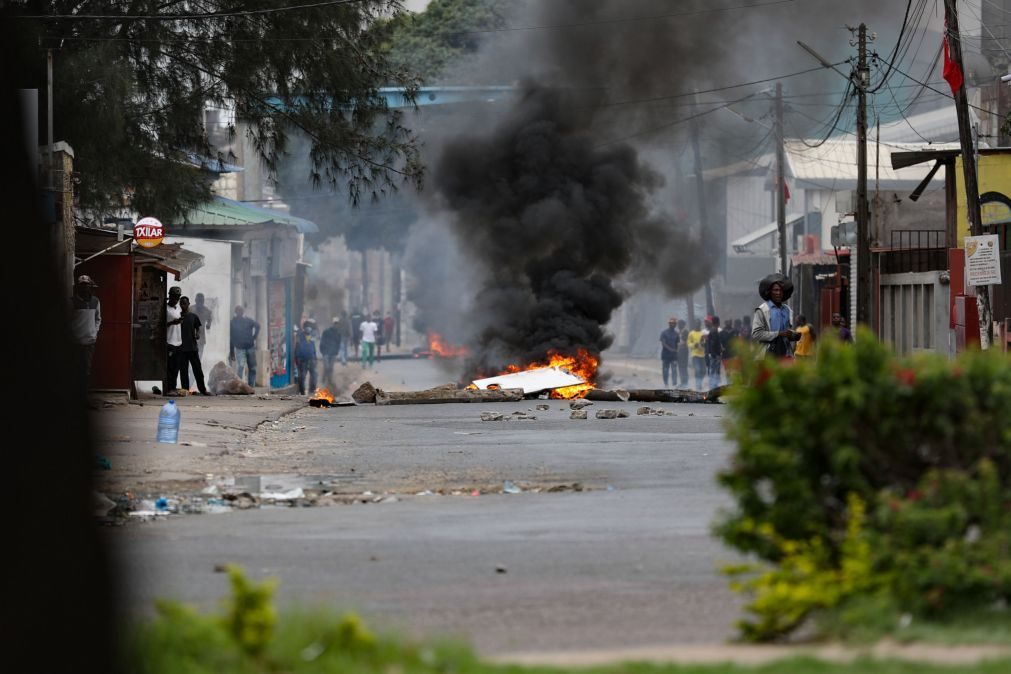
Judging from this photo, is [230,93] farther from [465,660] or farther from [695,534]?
[465,660]

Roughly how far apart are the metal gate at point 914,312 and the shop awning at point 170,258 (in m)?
11.8

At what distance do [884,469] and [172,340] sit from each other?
22153mm

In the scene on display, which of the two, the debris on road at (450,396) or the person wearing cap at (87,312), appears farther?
the debris on road at (450,396)

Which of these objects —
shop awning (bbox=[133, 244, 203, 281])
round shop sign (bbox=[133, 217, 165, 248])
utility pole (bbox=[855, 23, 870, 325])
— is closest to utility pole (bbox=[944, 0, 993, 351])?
utility pole (bbox=[855, 23, 870, 325])

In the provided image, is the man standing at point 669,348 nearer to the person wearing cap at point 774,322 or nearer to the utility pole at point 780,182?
the utility pole at point 780,182

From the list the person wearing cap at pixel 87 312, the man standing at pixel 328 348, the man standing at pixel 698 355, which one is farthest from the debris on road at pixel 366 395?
the man standing at pixel 328 348

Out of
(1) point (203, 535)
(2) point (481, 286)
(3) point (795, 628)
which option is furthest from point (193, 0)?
(3) point (795, 628)

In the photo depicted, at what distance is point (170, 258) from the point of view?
92.9 ft

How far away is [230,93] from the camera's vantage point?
2588 cm

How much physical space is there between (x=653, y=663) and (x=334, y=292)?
9151 cm

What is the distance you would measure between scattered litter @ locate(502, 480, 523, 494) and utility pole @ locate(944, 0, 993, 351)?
43.9 ft

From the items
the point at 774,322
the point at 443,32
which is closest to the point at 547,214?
the point at 774,322

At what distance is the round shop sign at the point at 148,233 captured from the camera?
25.1 metres

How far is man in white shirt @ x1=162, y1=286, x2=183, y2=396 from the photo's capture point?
87.8 feet
